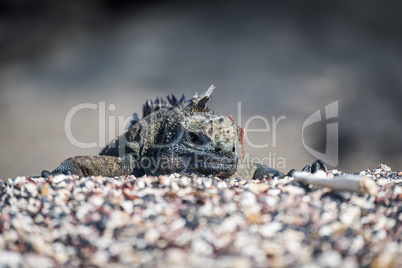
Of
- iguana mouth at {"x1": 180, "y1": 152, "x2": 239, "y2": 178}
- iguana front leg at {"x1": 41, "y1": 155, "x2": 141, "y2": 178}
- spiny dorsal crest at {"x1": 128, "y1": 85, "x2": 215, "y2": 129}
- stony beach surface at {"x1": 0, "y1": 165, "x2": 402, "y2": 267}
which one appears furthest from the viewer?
spiny dorsal crest at {"x1": 128, "y1": 85, "x2": 215, "y2": 129}

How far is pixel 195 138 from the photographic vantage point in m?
2.42

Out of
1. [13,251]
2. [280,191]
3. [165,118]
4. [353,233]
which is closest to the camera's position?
[13,251]

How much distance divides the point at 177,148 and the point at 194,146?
151mm

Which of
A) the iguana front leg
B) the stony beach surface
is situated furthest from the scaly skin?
the stony beach surface

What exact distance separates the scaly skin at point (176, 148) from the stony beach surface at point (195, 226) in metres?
0.78

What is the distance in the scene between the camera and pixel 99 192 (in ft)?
4.65

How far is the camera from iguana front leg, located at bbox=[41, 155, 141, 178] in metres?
2.73

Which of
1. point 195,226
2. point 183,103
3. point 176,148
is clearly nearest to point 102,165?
point 176,148

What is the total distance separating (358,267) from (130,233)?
2.32ft

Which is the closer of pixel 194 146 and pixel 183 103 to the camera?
pixel 194 146

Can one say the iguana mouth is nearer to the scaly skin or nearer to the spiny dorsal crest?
the scaly skin

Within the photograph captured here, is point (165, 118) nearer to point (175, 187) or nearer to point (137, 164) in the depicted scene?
point (137, 164)

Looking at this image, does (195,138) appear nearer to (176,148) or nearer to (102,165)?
(176,148)

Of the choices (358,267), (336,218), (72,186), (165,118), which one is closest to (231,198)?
(336,218)
